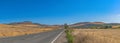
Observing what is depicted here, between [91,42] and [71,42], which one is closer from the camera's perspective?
[91,42]

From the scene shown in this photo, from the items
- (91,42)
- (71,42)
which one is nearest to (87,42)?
(91,42)

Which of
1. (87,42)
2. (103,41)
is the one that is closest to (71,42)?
(87,42)

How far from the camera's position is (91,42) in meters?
16.7

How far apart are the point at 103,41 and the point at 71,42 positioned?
22.3ft

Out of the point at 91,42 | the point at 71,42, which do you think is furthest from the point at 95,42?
the point at 71,42

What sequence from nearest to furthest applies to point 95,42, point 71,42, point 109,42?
point 109,42, point 95,42, point 71,42

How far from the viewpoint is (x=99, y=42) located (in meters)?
16.2

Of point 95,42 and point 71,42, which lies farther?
point 71,42

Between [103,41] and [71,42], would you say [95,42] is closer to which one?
[103,41]

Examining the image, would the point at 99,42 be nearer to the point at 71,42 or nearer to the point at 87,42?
the point at 87,42

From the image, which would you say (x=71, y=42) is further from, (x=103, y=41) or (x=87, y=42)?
(x=103, y=41)

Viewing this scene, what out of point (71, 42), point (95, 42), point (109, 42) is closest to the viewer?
point (109, 42)

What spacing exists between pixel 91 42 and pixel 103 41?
809 mm

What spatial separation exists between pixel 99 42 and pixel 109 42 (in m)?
0.77
